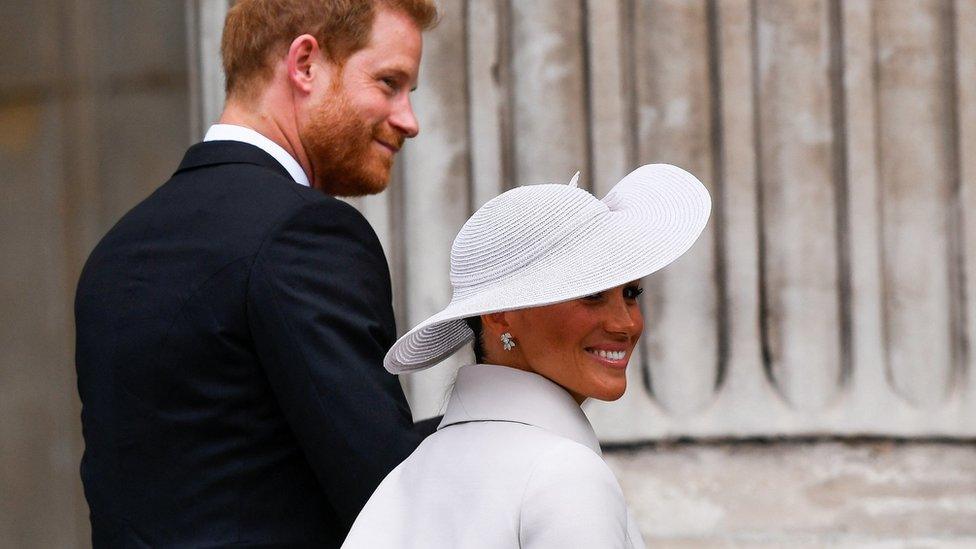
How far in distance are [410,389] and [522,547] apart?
1.82 m

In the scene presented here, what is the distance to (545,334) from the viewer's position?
151cm

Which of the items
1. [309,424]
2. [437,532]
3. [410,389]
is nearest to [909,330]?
[410,389]

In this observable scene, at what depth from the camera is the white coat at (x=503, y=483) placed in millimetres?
1317

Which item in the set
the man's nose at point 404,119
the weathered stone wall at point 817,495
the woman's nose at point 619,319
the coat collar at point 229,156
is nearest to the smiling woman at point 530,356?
the woman's nose at point 619,319

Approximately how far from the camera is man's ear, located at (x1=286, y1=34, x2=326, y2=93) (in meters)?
2.11

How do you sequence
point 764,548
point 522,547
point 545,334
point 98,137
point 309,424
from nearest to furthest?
point 522,547
point 545,334
point 309,424
point 764,548
point 98,137

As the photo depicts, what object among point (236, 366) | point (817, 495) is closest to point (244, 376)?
point (236, 366)

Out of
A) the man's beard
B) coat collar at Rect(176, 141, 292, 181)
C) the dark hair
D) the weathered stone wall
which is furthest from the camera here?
the weathered stone wall

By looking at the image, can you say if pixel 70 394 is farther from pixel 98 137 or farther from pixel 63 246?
pixel 98 137

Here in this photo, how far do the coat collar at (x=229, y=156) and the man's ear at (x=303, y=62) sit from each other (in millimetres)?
140

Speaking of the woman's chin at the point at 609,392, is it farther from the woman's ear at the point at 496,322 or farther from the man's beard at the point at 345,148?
the man's beard at the point at 345,148

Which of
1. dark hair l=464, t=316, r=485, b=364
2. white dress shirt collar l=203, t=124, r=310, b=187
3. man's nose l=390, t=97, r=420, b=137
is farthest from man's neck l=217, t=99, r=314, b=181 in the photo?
dark hair l=464, t=316, r=485, b=364

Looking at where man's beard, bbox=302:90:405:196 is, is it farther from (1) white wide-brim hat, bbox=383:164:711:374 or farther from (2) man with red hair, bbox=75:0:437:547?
(1) white wide-brim hat, bbox=383:164:711:374

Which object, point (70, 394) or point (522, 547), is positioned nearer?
point (522, 547)
